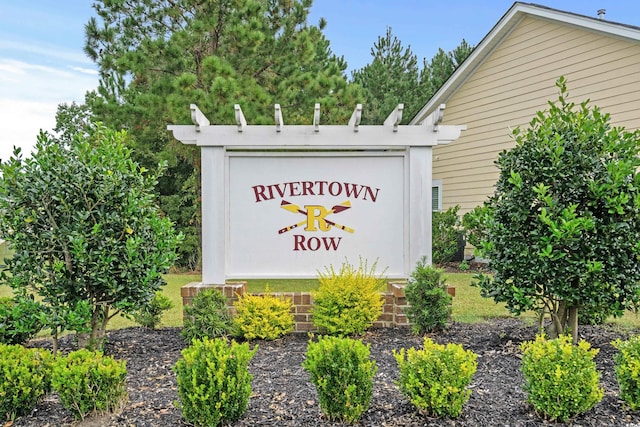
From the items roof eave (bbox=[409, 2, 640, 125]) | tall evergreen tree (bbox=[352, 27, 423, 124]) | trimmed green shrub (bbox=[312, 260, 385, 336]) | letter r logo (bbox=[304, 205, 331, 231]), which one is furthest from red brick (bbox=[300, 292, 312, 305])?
tall evergreen tree (bbox=[352, 27, 423, 124])

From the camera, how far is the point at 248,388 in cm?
307

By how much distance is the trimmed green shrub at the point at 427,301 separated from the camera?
500cm

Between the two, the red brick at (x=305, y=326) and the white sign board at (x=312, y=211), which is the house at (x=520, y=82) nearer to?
the white sign board at (x=312, y=211)

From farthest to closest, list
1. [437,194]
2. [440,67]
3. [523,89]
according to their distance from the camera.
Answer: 1. [440,67]
2. [437,194]
3. [523,89]

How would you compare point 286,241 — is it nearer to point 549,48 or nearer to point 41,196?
point 41,196

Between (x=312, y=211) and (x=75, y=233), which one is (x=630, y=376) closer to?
(x=312, y=211)

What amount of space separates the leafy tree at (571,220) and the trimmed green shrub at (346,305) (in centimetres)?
120

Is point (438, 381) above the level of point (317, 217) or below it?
below

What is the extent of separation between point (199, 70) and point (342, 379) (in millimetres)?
10860

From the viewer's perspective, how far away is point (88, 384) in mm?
3074

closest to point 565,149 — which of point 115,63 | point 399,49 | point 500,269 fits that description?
point 500,269

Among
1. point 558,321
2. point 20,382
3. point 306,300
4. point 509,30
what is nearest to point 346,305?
point 306,300

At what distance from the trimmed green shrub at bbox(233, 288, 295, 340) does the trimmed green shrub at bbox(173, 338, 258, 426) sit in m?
1.83

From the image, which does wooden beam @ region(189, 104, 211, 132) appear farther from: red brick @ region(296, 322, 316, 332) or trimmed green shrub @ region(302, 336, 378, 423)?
trimmed green shrub @ region(302, 336, 378, 423)
